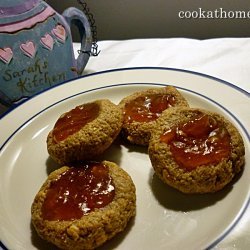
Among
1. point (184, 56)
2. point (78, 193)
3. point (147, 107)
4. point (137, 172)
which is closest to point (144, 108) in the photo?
point (147, 107)

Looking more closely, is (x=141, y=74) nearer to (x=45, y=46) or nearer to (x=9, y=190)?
(x=45, y=46)

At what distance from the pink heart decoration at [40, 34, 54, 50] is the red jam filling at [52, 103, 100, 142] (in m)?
0.26

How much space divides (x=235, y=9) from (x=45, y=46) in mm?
778

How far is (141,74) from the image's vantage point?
1.12 meters

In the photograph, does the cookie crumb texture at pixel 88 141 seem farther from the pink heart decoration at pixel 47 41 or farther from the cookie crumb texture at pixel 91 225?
the pink heart decoration at pixel 47 41

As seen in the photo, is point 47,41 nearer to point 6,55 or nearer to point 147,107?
point 6,55

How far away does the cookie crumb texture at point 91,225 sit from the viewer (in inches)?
26.6

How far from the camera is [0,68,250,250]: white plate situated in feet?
2.33

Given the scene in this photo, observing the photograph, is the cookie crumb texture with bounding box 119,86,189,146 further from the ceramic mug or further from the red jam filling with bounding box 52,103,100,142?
the ceramic mug

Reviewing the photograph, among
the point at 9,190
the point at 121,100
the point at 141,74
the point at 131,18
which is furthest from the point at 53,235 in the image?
the point at 131,18

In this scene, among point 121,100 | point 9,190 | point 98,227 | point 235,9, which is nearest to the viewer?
point 98,227

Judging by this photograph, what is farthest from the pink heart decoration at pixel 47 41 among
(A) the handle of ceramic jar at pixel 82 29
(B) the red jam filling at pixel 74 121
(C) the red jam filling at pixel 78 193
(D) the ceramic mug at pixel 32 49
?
(C) the red jam filling at pixel 78 193

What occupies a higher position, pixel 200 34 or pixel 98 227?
pixel 98 227

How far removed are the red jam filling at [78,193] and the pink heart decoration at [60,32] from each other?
458 mm
